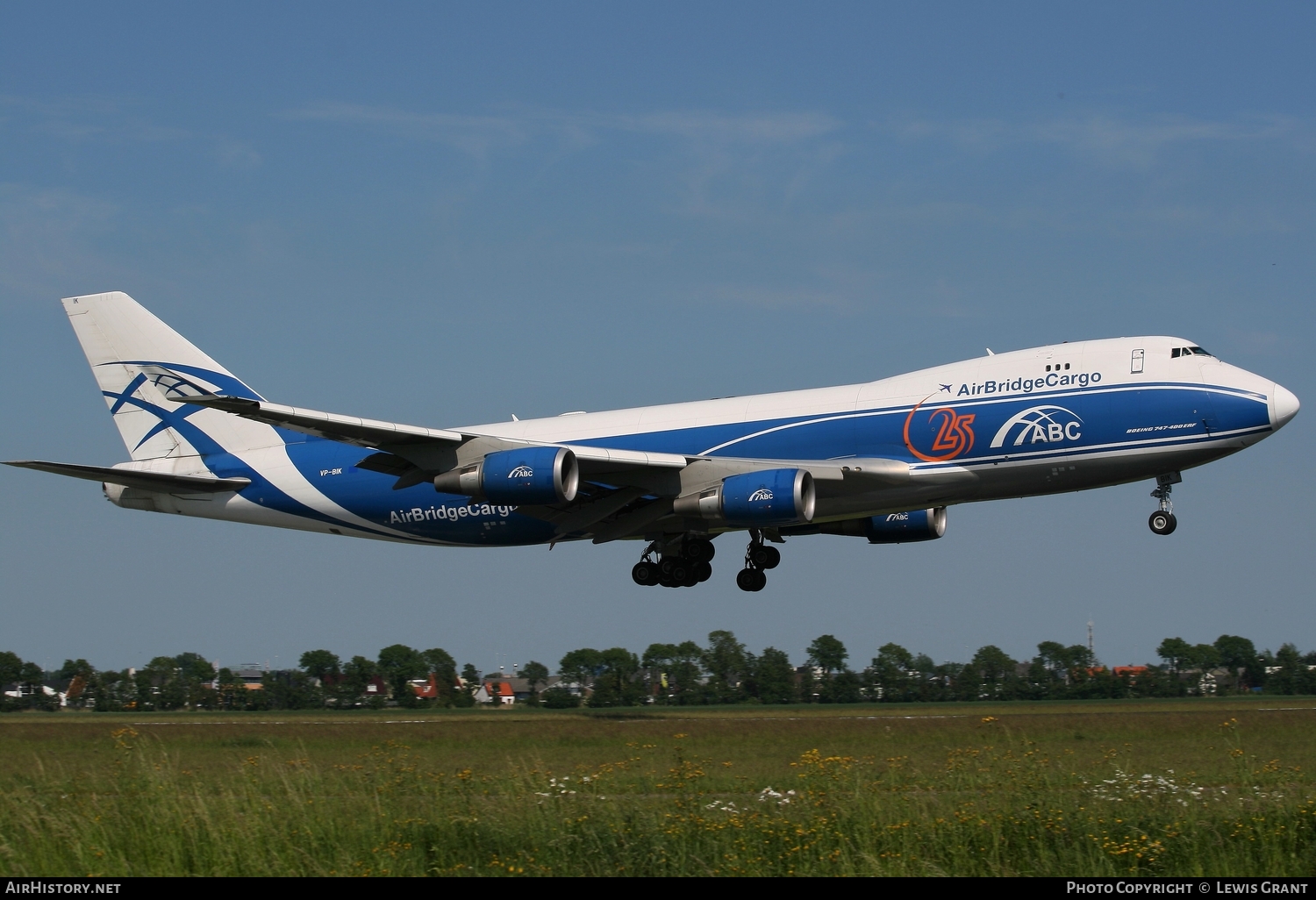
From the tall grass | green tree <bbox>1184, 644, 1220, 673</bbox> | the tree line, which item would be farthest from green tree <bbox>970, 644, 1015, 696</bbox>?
the tall grass

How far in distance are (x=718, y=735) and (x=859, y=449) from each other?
24.6 ft

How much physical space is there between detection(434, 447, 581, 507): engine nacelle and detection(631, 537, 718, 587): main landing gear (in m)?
6.66

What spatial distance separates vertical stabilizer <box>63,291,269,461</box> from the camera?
37.9 metres

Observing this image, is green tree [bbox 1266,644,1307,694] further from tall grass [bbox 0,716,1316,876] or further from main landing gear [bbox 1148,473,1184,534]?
tall grass [bbox 0,716,1316,876]

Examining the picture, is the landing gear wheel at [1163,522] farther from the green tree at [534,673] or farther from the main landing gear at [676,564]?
the green tree at [534,673]

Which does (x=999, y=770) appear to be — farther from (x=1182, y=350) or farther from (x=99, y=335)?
(x=99, y=335)

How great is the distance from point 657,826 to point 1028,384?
17.6m

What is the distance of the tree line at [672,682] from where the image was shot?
181 ft

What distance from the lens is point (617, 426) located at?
34.6 meters

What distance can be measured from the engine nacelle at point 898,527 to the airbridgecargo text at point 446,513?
9.00 metres

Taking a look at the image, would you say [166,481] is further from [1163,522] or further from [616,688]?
[1163,522]

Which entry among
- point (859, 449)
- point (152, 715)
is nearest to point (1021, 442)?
point (859, 449)

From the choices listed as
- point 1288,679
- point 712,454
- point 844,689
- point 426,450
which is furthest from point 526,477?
point 1288,679

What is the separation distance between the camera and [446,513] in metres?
35.8
